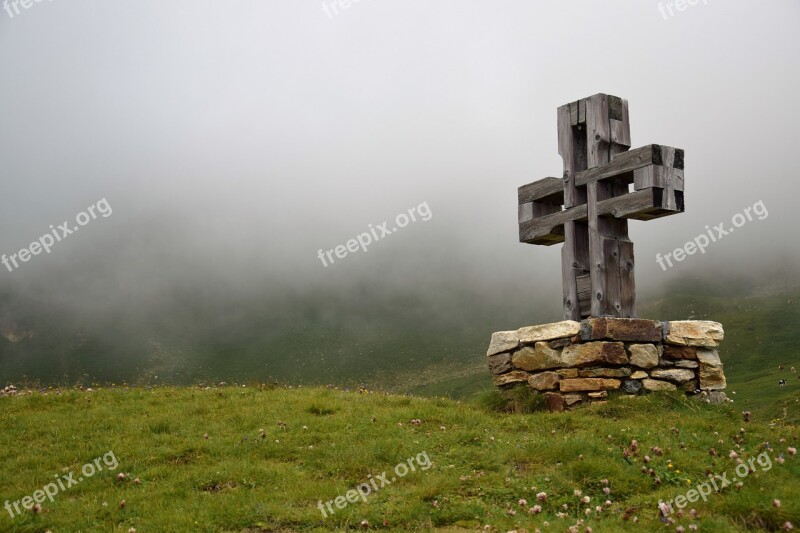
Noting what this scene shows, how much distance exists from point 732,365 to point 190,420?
118m

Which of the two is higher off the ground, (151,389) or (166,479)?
(151,389)

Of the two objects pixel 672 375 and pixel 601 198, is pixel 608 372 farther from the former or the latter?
pixel 601 198

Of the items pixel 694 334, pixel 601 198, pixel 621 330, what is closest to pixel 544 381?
pixel 621 330

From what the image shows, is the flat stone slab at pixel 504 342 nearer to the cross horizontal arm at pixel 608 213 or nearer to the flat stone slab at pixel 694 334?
the cross horizontal arm at pixel 608 213

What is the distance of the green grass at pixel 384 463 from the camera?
8.17 metres

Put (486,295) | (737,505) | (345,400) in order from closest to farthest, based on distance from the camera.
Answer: (737,505)
(345,400)
(486,295)

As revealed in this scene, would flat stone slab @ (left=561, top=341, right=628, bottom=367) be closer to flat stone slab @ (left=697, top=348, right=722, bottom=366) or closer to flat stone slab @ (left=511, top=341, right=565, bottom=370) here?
flat stone slab @ (left=511, top=341, right=565, bottom=370)

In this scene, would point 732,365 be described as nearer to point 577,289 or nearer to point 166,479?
point 577,289

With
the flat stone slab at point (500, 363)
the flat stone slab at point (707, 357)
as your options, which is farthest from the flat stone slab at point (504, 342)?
the flat stone slab at point (707, 357)

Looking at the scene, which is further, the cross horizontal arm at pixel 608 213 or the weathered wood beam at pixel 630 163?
the weathered wood beam at pixel 630 163

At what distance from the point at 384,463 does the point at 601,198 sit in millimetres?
7558

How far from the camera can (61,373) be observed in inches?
5842

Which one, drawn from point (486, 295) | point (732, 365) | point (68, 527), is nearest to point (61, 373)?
point (486, 295)

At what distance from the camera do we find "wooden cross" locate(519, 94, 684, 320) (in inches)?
529
